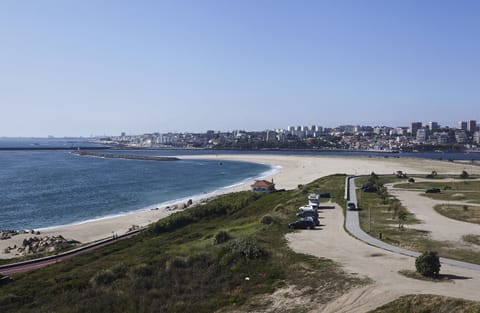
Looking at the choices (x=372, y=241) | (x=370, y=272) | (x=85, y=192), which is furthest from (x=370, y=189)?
(x=85, y=192)

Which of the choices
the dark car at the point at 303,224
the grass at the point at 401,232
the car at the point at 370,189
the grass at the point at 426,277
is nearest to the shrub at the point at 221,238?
the dark car at the point at 303,224

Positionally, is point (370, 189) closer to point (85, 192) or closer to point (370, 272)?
point (370, 272)

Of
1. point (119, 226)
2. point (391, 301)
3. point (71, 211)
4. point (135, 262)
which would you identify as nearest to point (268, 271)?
point (391, 301)

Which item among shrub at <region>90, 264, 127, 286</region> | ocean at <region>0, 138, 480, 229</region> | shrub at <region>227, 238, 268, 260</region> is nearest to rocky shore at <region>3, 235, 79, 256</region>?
ocean at <region>0, 138, 480, 229</region>

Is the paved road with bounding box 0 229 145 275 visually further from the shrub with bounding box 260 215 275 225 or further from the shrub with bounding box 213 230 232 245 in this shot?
the shrub with bounding box 260 215 275 225

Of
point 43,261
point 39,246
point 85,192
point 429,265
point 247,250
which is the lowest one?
point 85,192

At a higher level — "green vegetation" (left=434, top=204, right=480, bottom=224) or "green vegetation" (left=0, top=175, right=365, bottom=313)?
"green vegetation" (left=434, top=204, right=480, bottom=224)

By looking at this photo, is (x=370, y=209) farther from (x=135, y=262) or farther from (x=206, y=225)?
(x=135, y=262)
